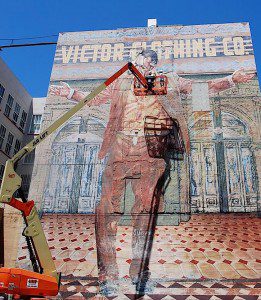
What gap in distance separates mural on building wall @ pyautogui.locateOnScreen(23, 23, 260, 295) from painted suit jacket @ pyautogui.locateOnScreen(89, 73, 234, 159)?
45mm

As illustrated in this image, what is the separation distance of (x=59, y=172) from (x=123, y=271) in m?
5.00

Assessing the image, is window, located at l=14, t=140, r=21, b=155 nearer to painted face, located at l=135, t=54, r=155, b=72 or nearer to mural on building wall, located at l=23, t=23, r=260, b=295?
mural on building wall, located at l=23, t=23, r=260, b=295

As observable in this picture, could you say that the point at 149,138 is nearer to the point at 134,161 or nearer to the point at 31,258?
the point at 134,161

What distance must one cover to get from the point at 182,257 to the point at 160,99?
659cm

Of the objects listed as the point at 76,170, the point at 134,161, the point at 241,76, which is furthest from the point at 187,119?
the point at 76,170

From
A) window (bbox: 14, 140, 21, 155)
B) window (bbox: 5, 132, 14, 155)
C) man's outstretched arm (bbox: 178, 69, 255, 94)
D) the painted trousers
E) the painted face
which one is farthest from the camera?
window (bbox: 14, 140, 21, 155)

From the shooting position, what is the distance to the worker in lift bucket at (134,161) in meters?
10.5

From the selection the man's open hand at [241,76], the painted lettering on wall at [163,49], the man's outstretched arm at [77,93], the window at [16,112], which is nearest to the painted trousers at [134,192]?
the man's outstretched arm at [77,93]

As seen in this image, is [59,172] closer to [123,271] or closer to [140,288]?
[123,271]

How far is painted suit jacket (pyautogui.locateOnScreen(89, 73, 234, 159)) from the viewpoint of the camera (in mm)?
12875

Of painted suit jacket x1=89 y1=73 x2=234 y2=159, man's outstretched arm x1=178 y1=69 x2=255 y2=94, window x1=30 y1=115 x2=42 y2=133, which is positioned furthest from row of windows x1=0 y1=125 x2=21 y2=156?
man's outstretched arm x1=178 y1=69 x2=255 y2=94

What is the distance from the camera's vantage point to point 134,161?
12125 millimetres

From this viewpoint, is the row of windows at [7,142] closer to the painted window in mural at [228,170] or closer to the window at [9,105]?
the window at [9,105]

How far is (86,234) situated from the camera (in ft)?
37.1
